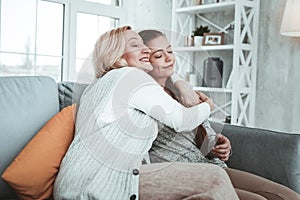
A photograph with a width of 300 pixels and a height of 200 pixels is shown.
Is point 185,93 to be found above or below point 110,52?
below

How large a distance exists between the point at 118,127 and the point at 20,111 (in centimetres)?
69

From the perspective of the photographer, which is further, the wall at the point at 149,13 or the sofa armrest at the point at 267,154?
the wall at the point at 149,13

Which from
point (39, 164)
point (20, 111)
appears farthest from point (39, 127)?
point (39, 164)

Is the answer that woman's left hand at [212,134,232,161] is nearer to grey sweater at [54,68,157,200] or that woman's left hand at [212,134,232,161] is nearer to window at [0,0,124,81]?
grey sweater at [54,68,157,200]

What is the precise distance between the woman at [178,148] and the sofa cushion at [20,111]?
70cm

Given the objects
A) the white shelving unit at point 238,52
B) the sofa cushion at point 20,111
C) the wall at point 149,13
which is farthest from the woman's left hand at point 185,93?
the wall at point 149,13

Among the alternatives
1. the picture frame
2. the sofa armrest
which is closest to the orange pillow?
the sofa armrest

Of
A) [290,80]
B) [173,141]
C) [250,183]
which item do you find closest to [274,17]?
[290,80]

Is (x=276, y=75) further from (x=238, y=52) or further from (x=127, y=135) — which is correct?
(x=127, y=135)

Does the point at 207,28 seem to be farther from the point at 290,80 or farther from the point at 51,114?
the point at 51,114

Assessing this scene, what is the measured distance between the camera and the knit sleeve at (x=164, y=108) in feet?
3.70

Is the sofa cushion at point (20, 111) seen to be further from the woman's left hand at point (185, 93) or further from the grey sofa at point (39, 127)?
the woman's left hand at point (185, 93)

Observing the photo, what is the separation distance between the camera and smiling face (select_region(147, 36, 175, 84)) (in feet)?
3.41

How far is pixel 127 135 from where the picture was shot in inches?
47.5
